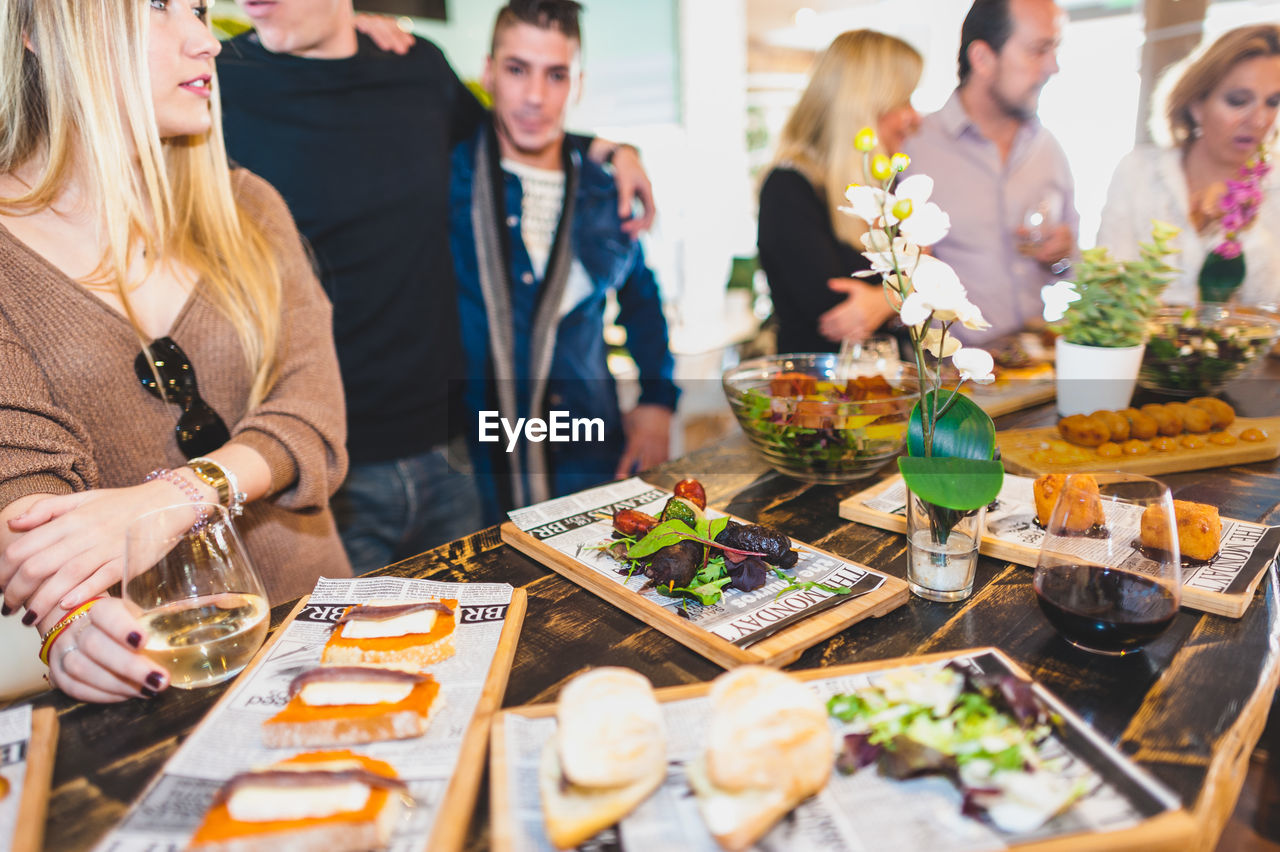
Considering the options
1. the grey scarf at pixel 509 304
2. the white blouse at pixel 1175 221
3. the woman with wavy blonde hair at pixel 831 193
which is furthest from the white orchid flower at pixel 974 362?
the white blouse at pixel 1175 221

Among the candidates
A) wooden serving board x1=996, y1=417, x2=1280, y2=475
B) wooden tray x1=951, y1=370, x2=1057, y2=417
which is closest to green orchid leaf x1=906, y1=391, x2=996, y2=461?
wooden serving board x1=996, y1=417, x2=1280, y2=475

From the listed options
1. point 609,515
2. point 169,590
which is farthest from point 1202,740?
point 169,590

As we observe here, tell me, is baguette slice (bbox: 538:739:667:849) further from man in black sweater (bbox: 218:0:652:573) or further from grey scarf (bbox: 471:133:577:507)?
grey scarf (bbox: 471:133:577:507)

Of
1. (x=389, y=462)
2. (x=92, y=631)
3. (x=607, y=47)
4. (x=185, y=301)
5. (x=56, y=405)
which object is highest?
(x=607, y=47)

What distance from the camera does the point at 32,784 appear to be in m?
0.76

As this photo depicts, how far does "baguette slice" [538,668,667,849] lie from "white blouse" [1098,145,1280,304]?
271cm

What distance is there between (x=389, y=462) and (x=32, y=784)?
154 centimetres

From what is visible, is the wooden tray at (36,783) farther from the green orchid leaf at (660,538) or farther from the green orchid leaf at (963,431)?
the green orchid leaf at (963,431)

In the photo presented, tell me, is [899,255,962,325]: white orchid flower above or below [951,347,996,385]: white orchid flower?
above

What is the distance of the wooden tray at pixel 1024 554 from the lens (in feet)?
3.41

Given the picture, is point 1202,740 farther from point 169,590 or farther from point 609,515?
point 169,590

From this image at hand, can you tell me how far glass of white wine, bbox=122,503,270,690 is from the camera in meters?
0.92

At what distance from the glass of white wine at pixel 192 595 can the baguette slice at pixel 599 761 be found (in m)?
0.47

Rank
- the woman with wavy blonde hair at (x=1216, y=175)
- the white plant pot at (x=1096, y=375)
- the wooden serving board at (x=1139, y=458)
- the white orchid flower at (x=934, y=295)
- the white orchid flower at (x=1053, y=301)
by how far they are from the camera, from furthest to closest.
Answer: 1. the woman with wavy blonde hair at (x=1216, y=175)
2. the white orchid flower at (x=1053, y=301)
3. the white plant pot at (x=1096, y=375)
4. the wooden serving board at (x=1139, y=458)
5. the white orchid flower at (x=934, y=295)
